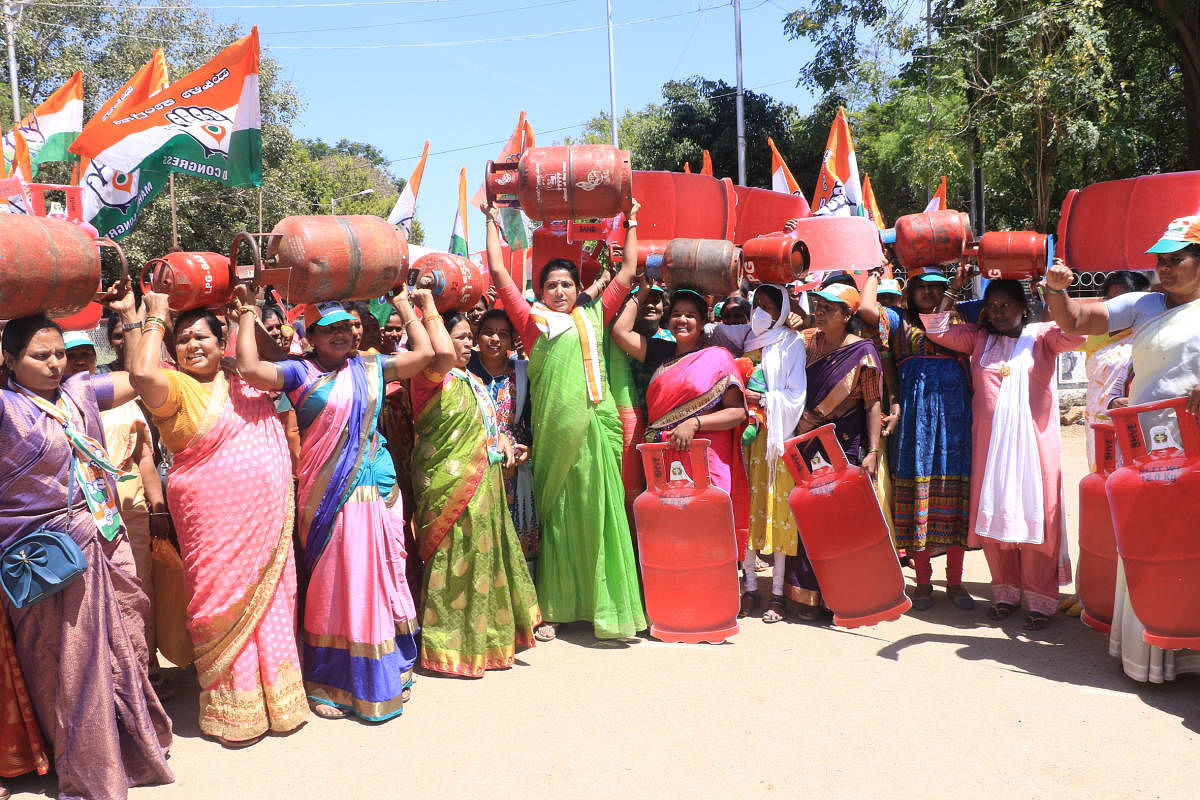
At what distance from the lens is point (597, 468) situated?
4566 mm

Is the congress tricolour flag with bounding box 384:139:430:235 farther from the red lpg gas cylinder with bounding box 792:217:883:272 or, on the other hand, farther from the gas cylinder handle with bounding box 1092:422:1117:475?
the gas cylinder handle with bounding box 1092:422:1117:475

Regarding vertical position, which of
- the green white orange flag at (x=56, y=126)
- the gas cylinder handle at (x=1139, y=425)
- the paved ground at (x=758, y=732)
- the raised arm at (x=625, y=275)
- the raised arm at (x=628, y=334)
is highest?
the green white orange flag at (x=56, y=126)

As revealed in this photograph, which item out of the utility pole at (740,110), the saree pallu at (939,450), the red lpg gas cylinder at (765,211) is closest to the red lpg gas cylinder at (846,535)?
the saree pallu at (939,450)

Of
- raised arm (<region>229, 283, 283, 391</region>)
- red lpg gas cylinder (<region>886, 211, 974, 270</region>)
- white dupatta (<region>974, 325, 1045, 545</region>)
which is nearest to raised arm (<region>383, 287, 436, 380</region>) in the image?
raised arm (<region>229, 283, 283, 391</region>)

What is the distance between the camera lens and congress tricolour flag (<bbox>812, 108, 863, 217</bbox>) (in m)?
6.38

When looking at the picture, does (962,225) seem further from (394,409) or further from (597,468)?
(394,409)

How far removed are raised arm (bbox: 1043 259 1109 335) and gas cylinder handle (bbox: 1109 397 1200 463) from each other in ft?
1.39

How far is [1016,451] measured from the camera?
463 centimetres

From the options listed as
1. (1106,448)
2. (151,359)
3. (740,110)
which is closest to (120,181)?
(151,359)

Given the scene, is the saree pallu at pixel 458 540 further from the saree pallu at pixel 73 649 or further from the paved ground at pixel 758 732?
the saree pallu at pixel 73 649

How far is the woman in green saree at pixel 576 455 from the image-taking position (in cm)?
455

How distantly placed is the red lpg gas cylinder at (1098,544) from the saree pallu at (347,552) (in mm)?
3335

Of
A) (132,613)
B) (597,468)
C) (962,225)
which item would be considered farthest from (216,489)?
(962,225)

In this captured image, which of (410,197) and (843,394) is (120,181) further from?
(843,394)
